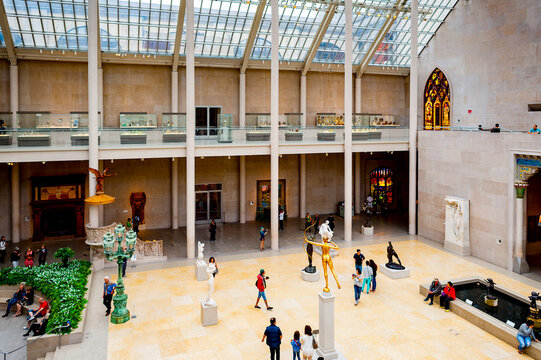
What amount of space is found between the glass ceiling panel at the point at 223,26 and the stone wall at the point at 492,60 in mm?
12832

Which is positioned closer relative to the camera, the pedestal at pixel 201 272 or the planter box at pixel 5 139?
the pedestal at pixel 201 272

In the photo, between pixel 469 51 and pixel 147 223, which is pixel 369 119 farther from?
pixel 147 223

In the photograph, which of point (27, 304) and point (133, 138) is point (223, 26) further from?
point (27, 304)

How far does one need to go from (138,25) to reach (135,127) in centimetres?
669

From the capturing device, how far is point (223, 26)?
25719mm

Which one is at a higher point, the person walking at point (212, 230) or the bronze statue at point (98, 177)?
the bronze statue at point (98, 177)

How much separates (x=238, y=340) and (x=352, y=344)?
339cm

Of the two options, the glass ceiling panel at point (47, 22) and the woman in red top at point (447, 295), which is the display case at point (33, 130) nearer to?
the glass ceiling panel at point (47, 22)

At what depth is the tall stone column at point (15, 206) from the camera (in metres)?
23.9

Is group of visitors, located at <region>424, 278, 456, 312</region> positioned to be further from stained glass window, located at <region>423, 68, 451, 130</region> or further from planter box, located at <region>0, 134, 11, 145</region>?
planter box, located at <region>0, 134, 11, 145</region>

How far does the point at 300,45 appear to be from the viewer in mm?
28562

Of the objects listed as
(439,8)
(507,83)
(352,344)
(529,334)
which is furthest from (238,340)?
(439,8)

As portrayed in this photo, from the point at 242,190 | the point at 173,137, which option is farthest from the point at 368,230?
the point at 173,137

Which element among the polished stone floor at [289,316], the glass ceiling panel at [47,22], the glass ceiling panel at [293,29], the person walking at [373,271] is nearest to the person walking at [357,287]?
the polished stone floor at [289,316]
